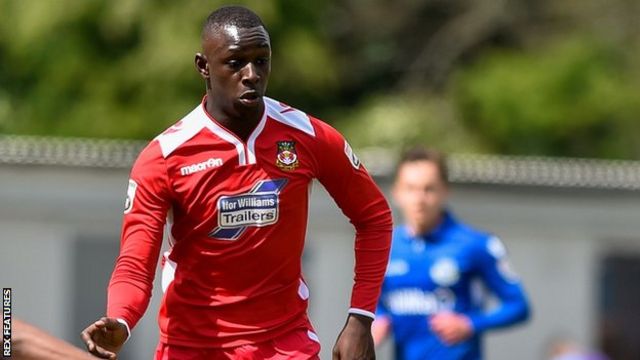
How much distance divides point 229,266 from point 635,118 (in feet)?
53.1

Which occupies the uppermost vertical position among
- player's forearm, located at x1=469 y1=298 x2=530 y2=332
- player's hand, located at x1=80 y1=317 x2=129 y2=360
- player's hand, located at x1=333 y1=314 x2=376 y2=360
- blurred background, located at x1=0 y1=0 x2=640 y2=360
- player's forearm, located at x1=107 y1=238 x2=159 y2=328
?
blurred background, located at x1=0 y1=0 x2=640 y2=360

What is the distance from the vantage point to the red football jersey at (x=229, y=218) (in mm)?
5961

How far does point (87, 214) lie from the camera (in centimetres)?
1491

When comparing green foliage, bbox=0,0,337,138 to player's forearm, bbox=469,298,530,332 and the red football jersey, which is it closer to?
player's forearm, bbox=469,298,530,332

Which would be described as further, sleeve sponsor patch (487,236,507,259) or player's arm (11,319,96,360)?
sleeve sponsor patch (487,236,507,259)

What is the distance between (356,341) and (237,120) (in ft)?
3.03

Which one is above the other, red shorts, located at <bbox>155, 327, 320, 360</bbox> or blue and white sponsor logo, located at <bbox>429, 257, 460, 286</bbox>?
blue and white sponsor logo, located at <bbox>429, 257, 460, 286</bbox>

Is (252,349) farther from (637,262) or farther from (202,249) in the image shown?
(637,262)

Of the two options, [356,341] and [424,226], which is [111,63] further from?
[356,341]

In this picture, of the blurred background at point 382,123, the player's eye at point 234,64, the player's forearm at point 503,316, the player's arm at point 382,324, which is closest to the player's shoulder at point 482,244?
the player's forearm at point 503,316

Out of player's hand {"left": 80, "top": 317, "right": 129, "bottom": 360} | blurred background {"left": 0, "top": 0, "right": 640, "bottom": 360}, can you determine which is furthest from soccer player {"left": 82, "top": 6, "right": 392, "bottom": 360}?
blurred background {"left": 0, "top": 0, "right": 640, "bottom": 360}

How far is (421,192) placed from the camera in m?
8.91

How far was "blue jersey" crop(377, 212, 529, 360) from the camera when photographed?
9.05 meters

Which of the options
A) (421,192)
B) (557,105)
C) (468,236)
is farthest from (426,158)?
(557,105)
